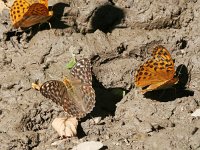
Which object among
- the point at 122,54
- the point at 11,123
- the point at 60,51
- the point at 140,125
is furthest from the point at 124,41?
the point at 11,123

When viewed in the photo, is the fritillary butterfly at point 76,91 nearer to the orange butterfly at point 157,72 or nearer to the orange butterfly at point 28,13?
the orange butterfly at point 157,72

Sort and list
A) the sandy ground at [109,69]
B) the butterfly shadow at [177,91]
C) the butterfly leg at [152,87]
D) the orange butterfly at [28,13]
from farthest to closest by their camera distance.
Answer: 1. the orange butterfly at [28,13]
2. the butterfly shadow at [177,91]
3. the butterfly leg at [152,87]
4. the sandy ground at [109,69]

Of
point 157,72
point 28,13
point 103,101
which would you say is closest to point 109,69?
point 103,101

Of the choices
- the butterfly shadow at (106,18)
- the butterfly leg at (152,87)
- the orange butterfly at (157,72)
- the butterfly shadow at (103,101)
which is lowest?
the butterfly shadow at (103,101)

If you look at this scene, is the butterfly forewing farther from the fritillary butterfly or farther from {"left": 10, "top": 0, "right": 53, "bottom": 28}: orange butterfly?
{"left": 10, "top": 0, "right": 53, "bottom": 28}: orange butterfly

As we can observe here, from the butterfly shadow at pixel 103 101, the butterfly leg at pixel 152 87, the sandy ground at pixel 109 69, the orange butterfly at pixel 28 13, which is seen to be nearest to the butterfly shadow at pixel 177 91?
the sandy ground at pixel 109 69

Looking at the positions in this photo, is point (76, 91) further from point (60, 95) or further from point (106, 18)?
point (106, 18)

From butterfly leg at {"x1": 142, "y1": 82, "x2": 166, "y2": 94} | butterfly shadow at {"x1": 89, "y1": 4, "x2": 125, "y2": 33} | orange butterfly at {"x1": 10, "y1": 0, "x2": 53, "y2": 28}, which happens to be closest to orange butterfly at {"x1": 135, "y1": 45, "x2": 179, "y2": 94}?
butterfly leg at {"x1": 142, "y1": 82, "x2": 166, "y2": 94}
